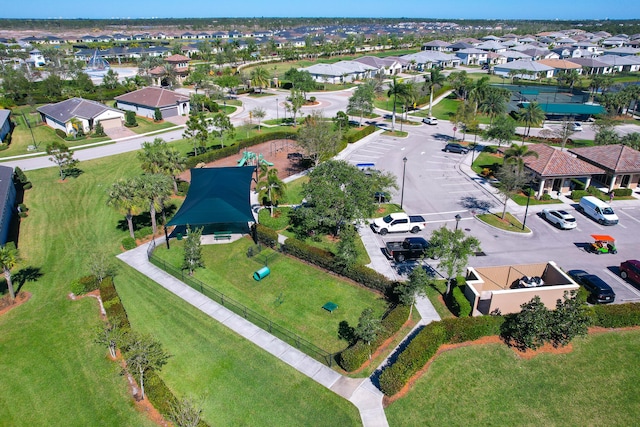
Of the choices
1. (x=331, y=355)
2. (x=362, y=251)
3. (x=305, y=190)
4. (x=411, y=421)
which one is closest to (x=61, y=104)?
(x=305, y=190)

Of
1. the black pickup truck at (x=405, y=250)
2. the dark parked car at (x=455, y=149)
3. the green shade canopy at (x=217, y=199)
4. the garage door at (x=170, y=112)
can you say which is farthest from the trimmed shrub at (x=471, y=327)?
the garage door at (x=170, y=112)

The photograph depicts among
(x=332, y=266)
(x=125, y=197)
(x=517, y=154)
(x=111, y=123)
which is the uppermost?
(x=125, y=197)

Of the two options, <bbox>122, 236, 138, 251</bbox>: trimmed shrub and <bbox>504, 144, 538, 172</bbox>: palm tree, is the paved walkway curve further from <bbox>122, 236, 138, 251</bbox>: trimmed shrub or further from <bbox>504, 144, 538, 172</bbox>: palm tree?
<bbox>504, 144, 538, 172</bbox>: palm tree

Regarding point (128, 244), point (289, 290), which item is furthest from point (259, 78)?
point (289, 290)

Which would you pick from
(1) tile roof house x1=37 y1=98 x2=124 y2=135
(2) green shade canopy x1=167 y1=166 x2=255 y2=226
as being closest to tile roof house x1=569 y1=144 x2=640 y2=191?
(2) green shade canopy x1=167 y1=166 x2=255 y2=226

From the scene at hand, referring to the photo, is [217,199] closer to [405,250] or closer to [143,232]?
[143,232]

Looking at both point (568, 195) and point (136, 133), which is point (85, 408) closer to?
point (568, 195)

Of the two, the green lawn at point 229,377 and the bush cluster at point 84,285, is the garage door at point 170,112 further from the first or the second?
the green lawn at point 229,377
